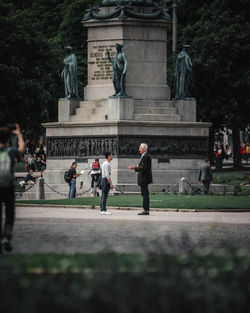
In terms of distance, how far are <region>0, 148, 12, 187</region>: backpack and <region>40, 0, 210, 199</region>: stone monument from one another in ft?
75.8

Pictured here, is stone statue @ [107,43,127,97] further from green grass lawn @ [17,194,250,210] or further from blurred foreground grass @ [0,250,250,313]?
blurred foreground grass @ [0,250,250,313]

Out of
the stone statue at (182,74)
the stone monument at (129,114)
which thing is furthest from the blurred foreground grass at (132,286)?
the stone statue at (182,74)

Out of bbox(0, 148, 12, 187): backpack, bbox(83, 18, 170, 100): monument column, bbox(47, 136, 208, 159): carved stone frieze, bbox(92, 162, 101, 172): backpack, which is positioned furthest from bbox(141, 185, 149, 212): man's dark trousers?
bbox(83, 18, 170, 100): monument column

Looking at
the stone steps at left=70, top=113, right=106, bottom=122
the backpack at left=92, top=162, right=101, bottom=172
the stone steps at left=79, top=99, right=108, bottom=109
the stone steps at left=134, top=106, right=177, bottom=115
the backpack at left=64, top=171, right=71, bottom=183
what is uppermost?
the stone steps at left=79, top=99, right=108, bottom=109

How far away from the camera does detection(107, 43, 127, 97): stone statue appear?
124 feet

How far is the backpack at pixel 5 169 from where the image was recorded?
1416cm

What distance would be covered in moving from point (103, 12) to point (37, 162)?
71.4 ft

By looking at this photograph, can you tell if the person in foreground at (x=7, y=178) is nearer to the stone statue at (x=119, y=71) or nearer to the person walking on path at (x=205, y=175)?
the person walking on path at (x=205, y=175)

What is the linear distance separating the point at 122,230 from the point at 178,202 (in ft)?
33.4

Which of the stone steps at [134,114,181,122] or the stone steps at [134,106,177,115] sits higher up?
the stone steps at [134,106,177,115]

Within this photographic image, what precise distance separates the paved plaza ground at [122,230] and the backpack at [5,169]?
1.28 m

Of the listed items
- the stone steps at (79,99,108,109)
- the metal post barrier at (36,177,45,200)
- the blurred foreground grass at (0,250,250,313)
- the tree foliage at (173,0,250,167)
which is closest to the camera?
the blurred foreground grass at (0,250,250,313)

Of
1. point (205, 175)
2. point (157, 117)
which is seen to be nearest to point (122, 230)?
point (205, 175)

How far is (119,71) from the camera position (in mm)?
37969
